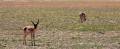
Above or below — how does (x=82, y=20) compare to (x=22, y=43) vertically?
below

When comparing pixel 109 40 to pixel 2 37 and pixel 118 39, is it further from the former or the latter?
pixel 2 37

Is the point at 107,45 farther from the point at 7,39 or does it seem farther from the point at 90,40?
the point at 7,39

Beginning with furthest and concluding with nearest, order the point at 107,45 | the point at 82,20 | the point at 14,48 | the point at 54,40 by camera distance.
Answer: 1. the point at 82,20
2. the point at 54,40
3. the point at 107,45
4. the point at 14,48

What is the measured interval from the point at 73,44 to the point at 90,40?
83.2 inches

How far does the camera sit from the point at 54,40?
20.5 metres

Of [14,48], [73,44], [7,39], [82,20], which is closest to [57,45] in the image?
[73,44]

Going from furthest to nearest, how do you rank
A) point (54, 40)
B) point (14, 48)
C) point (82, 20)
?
1. point (82, 20)
2. point (54, 40)
3. point (14, 48)

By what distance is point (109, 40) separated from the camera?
20.8 m

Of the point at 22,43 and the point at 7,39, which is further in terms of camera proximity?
the point at 7,39

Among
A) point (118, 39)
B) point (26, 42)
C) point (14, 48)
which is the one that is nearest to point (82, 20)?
point (118, 39)

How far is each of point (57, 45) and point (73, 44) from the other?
0.97m

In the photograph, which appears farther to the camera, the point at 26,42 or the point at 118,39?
the point at 118,39

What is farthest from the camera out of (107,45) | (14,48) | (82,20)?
(82,20)

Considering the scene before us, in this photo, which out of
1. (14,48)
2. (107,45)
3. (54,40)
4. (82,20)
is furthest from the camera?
(82,20)
